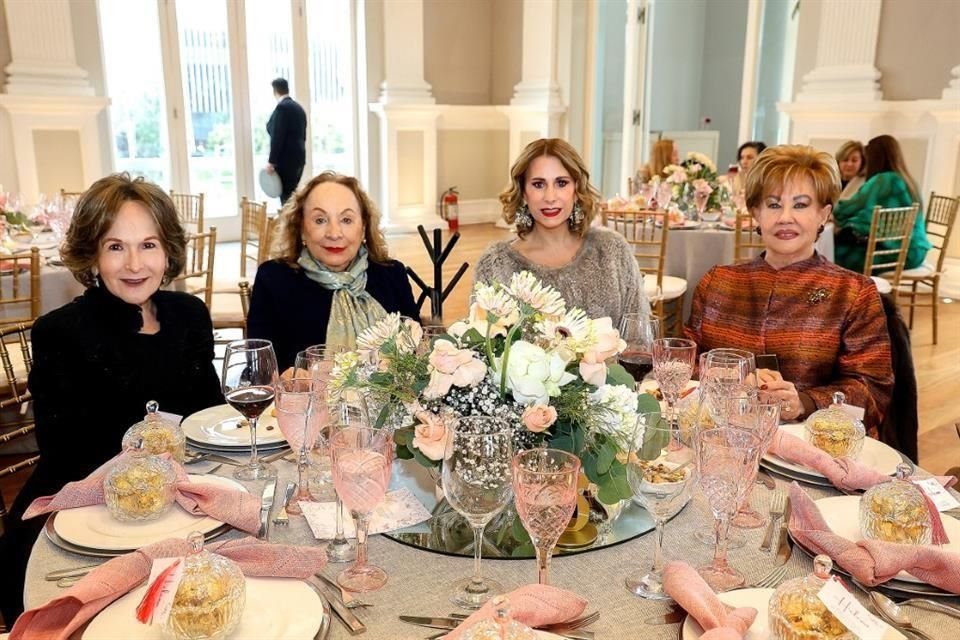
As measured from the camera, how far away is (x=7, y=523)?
5.52 feet

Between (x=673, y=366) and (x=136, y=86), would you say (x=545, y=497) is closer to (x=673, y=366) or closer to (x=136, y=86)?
(x=673, y=366)

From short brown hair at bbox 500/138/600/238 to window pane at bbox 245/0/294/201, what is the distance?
20.5 feet

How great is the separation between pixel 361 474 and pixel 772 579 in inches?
23.6

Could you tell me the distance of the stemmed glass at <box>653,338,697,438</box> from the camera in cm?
165

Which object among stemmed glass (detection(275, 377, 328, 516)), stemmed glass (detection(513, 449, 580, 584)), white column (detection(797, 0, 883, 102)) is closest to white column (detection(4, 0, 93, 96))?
white column (detection(797, 0, 883, 102))

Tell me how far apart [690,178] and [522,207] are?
8.59 ft

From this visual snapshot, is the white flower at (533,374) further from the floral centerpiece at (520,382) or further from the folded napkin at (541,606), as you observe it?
the folded napkin at (541,606)

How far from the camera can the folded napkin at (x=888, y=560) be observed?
1.09 meters

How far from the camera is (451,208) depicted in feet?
30.8

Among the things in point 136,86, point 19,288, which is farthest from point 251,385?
point 136,86

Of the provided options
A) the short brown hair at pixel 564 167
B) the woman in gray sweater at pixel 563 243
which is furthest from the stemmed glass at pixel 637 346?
the short brown hair at pixel 564 167

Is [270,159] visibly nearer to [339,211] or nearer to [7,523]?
[339,211]

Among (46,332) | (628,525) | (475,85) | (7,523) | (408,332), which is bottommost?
(7,523)

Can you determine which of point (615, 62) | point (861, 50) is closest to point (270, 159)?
point (615, 62)
